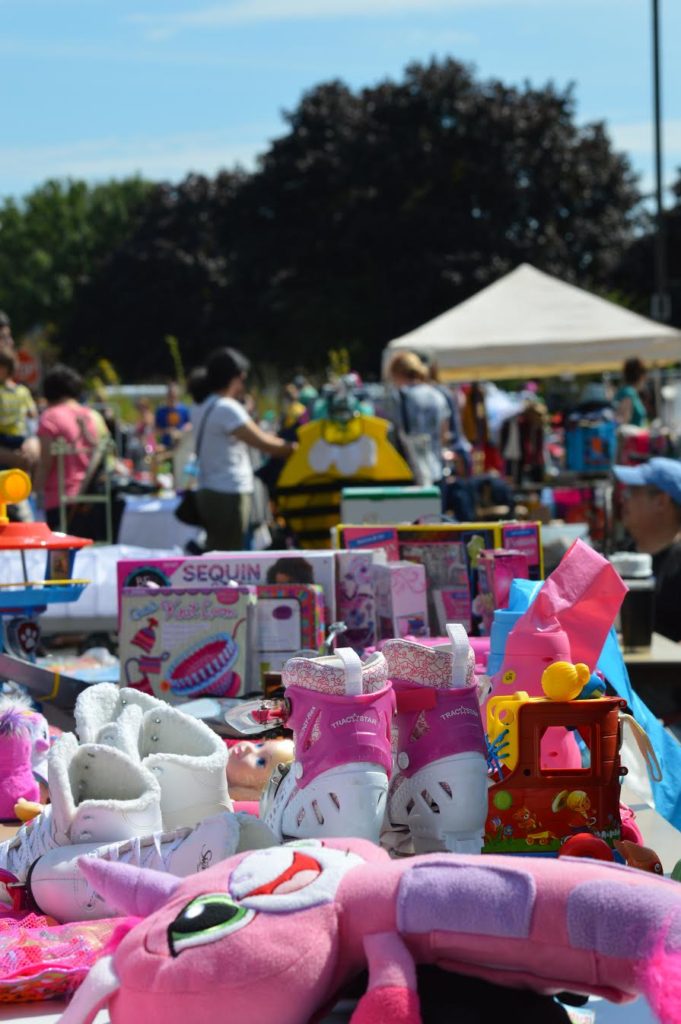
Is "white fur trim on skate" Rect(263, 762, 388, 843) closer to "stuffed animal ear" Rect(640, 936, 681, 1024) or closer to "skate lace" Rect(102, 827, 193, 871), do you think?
"skate lace" Rect(102, 827, 193, 871)

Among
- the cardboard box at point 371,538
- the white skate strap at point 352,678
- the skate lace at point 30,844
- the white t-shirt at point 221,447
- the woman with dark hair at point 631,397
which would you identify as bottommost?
the skate lace at point 30,844

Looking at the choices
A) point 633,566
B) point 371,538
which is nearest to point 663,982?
point 371,538

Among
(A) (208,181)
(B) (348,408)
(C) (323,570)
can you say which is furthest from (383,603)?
(A) (208,181)

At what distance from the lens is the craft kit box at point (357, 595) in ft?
10.3

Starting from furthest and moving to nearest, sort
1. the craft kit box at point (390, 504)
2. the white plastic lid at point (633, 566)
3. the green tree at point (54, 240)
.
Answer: the green tree at point (54, 240) < the craft kit box at point (390, 504) < the white plastic lid at point (633, 566)

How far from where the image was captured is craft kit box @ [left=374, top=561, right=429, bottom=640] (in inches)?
121

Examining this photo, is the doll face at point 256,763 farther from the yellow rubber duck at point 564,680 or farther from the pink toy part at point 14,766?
the yellow rubber duck at point 564,680

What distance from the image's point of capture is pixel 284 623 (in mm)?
3041

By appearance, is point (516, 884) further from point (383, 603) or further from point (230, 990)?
point (383, 603)

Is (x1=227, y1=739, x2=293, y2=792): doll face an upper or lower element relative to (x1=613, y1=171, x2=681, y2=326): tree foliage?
lower

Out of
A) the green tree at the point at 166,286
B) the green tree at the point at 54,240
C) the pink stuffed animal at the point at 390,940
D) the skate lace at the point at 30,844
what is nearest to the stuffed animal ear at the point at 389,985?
the pink stuffed animal at the point at 390,940

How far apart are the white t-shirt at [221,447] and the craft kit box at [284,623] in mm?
3255

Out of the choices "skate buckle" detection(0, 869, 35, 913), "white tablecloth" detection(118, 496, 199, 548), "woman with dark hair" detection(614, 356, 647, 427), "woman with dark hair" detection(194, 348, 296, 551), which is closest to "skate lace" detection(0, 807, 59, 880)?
"skate buckle" detection(0, 869, 35, 913)

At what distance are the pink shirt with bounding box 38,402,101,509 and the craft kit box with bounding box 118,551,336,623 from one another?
388 cm
